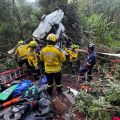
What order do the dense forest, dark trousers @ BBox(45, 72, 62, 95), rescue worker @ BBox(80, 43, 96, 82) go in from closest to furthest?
1. dark trousers @ BBox(45, 72, 62, 95)
2. rescue worker @ BBox(80, 43, 96, 82)
3. the dense forest

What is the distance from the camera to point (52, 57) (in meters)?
6.62

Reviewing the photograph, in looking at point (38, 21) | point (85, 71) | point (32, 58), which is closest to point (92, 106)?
point (85, 71)

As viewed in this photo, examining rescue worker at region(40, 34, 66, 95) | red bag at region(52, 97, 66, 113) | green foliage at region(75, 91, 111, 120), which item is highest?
rescue worker at region(40, 34, 66, 95)

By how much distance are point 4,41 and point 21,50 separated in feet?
9.45

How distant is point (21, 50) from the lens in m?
8.61

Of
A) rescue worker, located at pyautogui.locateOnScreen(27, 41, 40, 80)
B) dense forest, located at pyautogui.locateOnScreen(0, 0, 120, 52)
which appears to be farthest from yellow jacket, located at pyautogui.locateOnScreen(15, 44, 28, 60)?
dense forest, located at pyautogui.locateOnScreen(0, 0, 120, 52)

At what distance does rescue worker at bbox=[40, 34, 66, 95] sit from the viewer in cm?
652

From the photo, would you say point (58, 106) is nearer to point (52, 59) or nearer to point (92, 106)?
point (92, 106)

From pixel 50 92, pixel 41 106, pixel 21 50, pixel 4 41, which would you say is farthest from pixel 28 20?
pixel 41 106

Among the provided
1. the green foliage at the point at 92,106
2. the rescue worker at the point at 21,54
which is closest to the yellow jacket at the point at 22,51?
the rescue worker at the point at 21,54

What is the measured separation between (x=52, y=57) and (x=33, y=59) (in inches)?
72.8

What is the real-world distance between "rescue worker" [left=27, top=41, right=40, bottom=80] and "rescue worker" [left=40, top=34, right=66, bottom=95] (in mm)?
1393

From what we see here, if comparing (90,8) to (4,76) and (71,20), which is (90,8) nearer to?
(71,20)

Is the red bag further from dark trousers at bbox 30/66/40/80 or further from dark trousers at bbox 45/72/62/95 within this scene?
dark trousers at bbox 30/66/40/80
